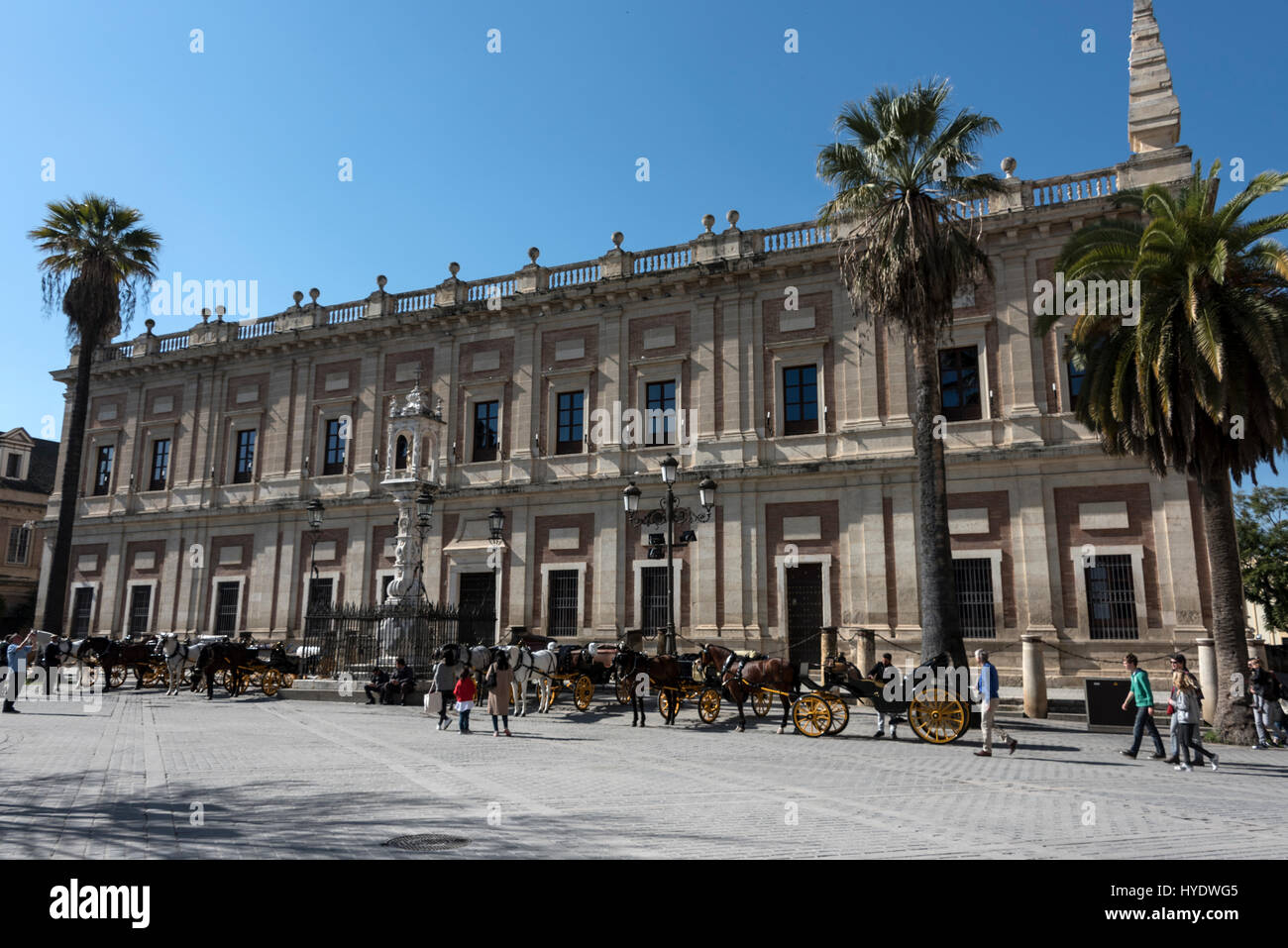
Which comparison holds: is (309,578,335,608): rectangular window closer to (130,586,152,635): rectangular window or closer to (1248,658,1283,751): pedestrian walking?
(130,586,152,635): rectangular window

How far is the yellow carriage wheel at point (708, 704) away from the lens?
620 inches

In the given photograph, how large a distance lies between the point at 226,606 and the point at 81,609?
25.8 ft

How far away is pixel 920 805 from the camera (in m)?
8.12

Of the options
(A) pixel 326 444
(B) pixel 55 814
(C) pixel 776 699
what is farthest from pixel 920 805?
(A) pixel 326 444

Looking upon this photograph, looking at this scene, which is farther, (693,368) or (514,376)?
(514,376)

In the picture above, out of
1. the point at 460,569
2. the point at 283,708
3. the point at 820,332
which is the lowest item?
the point at 283,708

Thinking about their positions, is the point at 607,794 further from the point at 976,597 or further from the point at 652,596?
the point at 652,596

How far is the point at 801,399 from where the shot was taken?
25234mm

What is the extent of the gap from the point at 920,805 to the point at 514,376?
22873 mm

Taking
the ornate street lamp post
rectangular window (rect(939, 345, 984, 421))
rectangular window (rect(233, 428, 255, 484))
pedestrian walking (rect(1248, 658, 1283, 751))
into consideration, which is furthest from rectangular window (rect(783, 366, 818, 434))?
rectangular window (rect(233, 428, 255, 484))

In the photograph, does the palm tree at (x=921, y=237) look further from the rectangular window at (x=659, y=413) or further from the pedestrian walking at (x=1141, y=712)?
the rectangular window at (x=659, y=413)

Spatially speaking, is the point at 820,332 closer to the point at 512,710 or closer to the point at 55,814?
the point at 512,710

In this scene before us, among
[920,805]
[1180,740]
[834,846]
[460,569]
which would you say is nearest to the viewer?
[834,846]

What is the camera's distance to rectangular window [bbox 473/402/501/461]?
1142 inches
